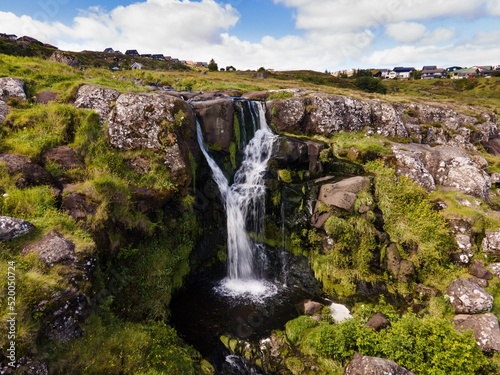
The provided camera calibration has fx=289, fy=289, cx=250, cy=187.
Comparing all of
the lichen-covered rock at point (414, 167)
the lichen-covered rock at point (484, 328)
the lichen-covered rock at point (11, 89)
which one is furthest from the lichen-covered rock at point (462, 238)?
the lichen-covered rock at point (11, 89)

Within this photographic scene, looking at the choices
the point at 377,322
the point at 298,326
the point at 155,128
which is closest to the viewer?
the point at 377,322

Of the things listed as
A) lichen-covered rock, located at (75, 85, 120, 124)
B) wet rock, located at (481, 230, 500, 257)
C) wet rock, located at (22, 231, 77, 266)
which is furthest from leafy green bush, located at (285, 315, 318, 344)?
lichen-covered rock, located at (75, 85, 120, 124)

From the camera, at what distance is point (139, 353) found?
30.0 ft

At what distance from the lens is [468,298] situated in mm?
12305

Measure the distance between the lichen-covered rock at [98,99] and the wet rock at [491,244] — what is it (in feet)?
68.3

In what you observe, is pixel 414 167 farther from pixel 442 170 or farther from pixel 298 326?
pixel 298 326

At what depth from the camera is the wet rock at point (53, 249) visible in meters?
8.51

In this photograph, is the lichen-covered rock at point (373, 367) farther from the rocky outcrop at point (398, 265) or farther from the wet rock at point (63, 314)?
the wet rock at point (63, 314)

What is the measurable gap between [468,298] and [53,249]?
15897mm

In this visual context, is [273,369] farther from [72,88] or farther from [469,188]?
[72,88]

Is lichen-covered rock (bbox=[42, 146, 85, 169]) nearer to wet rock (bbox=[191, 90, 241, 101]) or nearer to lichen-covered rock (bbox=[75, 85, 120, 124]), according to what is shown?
lichen-covered rock (bbox=[75, 85, 120, 124])

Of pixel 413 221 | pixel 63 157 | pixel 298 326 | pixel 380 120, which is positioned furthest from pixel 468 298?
pixel 63 157

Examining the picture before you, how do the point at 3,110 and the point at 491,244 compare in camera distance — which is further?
the point at 3,110

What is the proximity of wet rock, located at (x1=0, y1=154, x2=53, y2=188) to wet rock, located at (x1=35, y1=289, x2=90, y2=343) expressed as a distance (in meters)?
5.20
